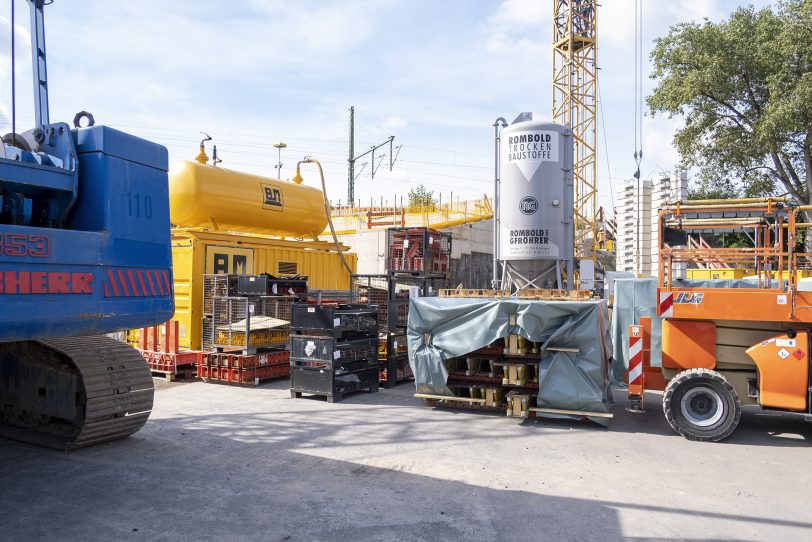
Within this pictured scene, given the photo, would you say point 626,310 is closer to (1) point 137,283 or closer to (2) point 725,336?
(2) point 725,336

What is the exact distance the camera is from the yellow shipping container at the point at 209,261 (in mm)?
12328

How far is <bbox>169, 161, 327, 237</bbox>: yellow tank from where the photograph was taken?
41.3ft

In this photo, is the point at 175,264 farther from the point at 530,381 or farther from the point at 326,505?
the point at 326,505

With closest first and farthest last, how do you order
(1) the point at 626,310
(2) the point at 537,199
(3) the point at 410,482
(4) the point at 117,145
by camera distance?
(4) the point at 117,145, (3) the point at 410,482, (2) the point at 537,199, (1) the point at 626,310

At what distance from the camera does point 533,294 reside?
360 inches

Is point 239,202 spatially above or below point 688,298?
above

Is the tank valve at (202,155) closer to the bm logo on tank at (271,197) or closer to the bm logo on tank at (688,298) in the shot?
the bm logo on tank at (271,197)

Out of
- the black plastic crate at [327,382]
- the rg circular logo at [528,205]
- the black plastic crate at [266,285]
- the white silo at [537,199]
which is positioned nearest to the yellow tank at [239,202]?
the black plastic crate at [266,285]

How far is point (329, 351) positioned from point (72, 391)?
4143mm

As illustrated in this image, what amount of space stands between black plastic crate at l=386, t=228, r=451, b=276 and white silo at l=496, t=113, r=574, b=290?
2.24m

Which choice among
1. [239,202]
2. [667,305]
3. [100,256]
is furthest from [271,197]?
[100,256]

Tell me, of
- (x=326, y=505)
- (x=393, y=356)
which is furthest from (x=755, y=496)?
(x=393, y=356)

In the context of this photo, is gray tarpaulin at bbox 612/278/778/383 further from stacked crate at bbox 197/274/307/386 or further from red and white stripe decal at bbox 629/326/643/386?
stacked crate at bbox 197/274/307/386

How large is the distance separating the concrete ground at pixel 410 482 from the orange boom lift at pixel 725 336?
1.66 ft
